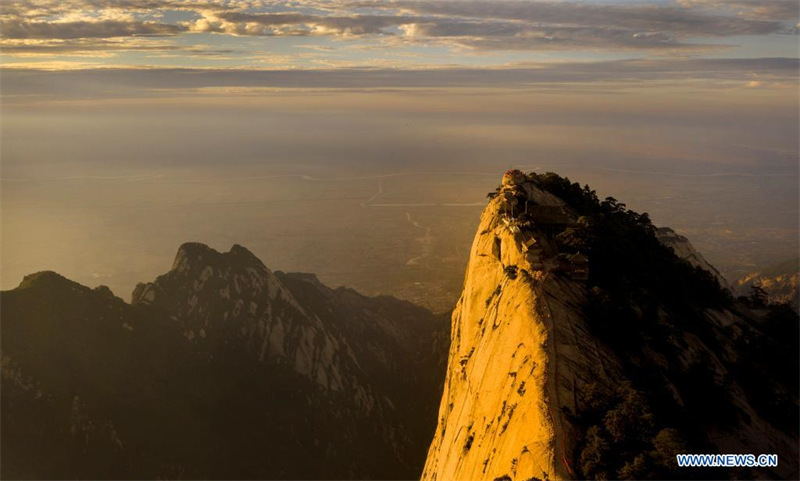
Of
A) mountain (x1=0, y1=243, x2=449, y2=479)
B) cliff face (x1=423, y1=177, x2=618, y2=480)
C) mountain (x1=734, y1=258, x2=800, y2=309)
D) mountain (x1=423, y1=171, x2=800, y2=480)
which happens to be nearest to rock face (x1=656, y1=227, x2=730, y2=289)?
mountain (x1=423, y1=171, x2=800, y2=480)

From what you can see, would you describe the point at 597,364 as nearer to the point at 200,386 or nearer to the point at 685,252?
the point at 685,252

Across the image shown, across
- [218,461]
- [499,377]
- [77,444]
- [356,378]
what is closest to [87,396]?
[77,444]

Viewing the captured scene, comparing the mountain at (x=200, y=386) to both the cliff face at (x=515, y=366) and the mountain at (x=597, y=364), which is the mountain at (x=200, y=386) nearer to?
the cliff face at (x=515, y=366)

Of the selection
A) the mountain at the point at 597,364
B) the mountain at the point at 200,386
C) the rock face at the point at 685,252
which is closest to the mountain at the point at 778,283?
the rock face at the point at 685,252

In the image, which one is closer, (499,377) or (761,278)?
(499,377)

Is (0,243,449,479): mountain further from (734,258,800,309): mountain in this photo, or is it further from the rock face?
(734,258,800,309): mountain

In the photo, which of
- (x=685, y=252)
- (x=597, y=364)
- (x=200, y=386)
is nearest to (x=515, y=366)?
(x=597, y=364)

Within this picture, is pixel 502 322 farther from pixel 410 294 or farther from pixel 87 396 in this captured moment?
pixel 410 294
